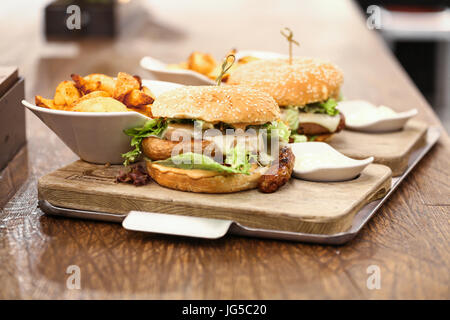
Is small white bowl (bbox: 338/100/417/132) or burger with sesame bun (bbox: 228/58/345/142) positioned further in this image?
small white bowl (bbox: 338/100/417/132)

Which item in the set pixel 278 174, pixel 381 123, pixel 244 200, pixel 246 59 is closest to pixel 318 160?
pixel 278 174

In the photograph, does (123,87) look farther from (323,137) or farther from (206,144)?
(323,137)

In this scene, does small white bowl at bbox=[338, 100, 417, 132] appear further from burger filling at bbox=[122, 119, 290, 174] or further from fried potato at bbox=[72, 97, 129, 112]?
fried potato at bbox=[72, 97, 129, 112]

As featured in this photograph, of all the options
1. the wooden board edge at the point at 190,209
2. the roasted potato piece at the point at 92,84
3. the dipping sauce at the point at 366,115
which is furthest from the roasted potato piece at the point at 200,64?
the wooden board edge at the point at 190,209

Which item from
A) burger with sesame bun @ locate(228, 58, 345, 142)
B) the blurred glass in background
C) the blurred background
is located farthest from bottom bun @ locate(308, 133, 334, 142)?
the blurred glass in background
